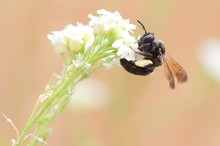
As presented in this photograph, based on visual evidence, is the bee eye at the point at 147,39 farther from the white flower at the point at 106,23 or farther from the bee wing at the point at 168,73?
the white flower at the point at 106,23

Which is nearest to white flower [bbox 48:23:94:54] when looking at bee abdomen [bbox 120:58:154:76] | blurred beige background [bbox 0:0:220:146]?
bee abdomen [bbox 120:58:154:76]

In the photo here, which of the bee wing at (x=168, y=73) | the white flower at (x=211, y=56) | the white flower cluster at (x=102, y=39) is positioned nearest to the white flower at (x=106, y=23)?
the white flower cluster at (x=102, y=39)

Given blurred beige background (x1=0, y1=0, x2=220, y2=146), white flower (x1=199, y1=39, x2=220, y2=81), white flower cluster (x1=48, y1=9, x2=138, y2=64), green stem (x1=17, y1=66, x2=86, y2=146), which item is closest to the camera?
green stem (x1=17, y1=66, x2=86, y2=146)

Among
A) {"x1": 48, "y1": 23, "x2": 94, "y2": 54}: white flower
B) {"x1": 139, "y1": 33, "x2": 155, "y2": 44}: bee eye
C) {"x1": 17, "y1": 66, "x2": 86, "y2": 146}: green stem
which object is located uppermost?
{"x1": 139, "y1": 33, "x2": 155, "y2": 44}: bee eye

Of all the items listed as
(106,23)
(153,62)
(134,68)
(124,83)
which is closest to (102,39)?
(106,23)

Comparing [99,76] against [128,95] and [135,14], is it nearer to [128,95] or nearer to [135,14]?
[135,14]

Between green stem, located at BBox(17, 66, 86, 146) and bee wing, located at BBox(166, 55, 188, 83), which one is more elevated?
bee wing, located at BBox(166, 55, 188, 83)

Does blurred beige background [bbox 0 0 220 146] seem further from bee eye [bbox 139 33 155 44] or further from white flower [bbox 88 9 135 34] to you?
white flower [bbox 88 9 135 34]
